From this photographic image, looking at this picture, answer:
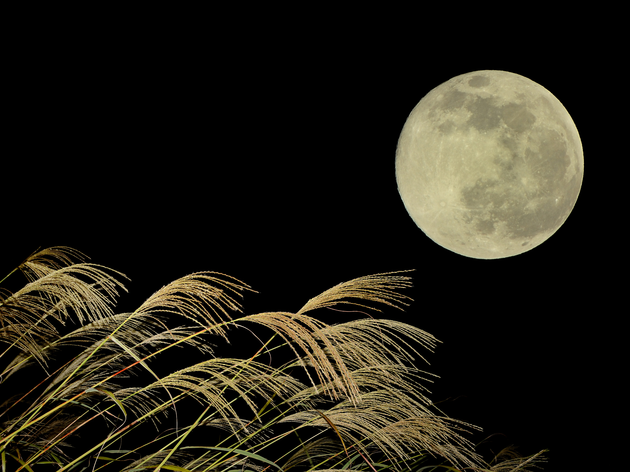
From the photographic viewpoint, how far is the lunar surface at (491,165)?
3336 millimetres

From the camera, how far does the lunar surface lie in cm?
334

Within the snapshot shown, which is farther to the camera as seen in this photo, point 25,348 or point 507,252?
point 507,252

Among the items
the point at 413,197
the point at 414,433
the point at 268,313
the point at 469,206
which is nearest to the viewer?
the point at 268,313

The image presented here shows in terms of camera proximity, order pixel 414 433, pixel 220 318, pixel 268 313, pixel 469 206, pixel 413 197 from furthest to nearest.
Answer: pixel 413 197 < pixel 469 206 < pixel 414 433 < pixel 220 318 < pixel 268 313

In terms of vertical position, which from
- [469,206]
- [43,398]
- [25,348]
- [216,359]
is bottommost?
[43,398]

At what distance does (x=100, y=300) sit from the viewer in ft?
4.94

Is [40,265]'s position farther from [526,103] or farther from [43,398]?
[526,103]

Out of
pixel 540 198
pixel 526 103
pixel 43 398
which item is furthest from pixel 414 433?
pixel 526 103

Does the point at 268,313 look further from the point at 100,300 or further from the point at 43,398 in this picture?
the point at 43,398

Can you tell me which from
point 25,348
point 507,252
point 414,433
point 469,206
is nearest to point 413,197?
point 469,206

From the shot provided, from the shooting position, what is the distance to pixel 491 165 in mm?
3316

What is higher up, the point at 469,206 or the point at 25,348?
the point at 469,206

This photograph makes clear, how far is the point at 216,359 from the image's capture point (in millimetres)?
1411

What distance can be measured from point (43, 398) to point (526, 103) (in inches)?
129
